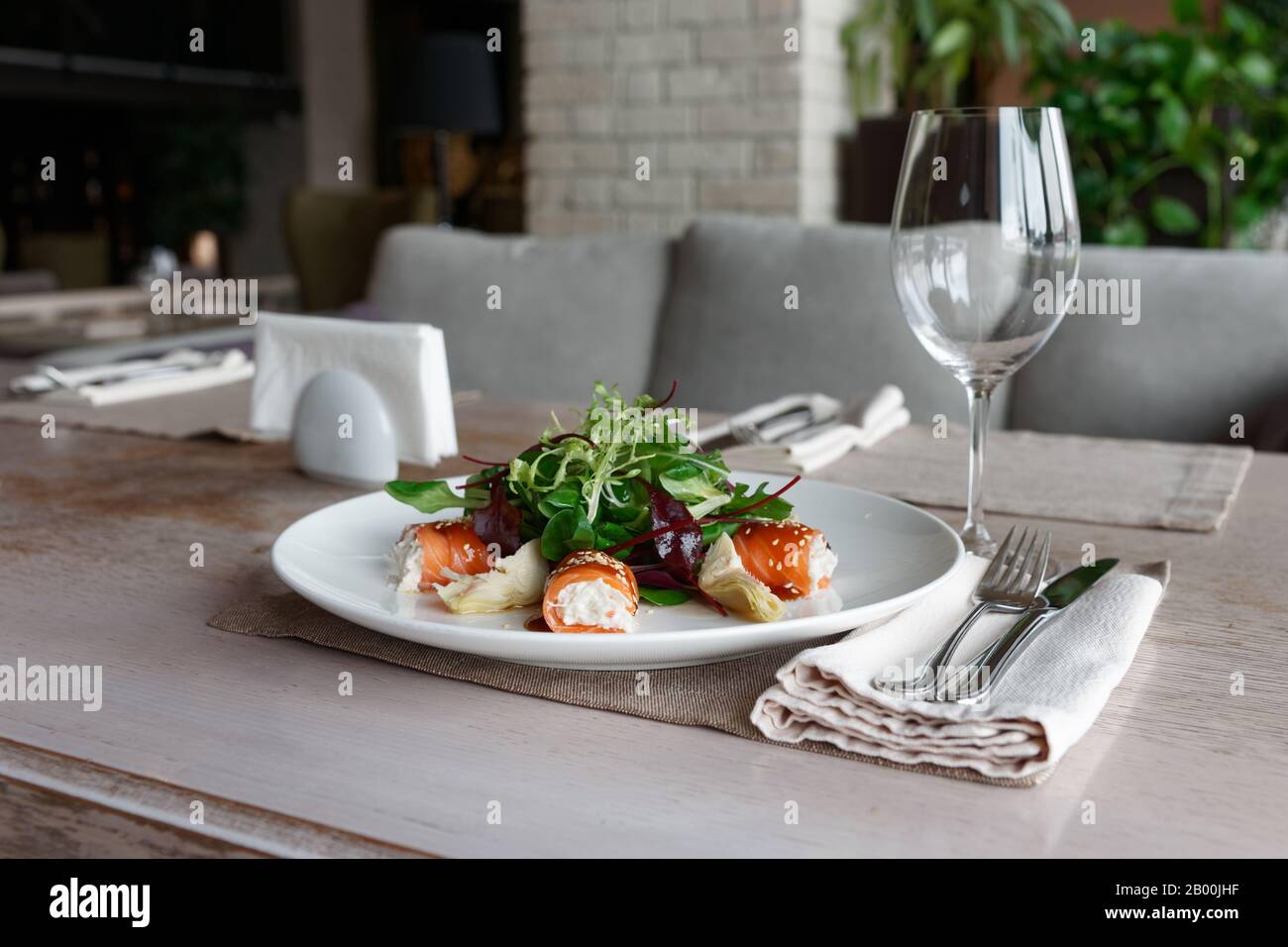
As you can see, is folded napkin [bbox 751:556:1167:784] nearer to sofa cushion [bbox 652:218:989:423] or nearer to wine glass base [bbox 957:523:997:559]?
wine glass base [bbox 957:523:997:559]

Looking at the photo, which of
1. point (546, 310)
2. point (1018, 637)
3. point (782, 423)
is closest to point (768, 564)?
point (1018, 637)

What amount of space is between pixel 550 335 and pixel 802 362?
504mm

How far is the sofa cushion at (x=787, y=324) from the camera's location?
2051mm

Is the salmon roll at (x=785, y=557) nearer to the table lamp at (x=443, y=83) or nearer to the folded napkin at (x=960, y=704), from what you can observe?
Answer: the folded napkin at (x=960, y=704)

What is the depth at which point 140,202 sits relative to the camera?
1006cm

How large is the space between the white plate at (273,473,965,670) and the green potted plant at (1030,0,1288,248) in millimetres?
2298

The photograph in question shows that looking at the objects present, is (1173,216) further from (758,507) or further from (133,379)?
(758,507)

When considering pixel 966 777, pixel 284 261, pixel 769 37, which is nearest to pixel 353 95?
pixel 284 261

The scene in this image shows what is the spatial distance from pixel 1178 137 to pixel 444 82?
2298mm

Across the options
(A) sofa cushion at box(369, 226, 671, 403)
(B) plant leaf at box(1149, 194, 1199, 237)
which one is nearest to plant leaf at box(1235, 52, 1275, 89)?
(B) plant leaf at box(1149, 194, 1199, 237)

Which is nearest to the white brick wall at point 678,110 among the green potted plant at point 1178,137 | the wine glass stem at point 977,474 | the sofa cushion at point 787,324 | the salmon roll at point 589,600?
the green potted plant at point 1178,137

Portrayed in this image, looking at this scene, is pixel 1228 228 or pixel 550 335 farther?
pixel 1228 228

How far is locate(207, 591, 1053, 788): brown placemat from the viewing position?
520mm
